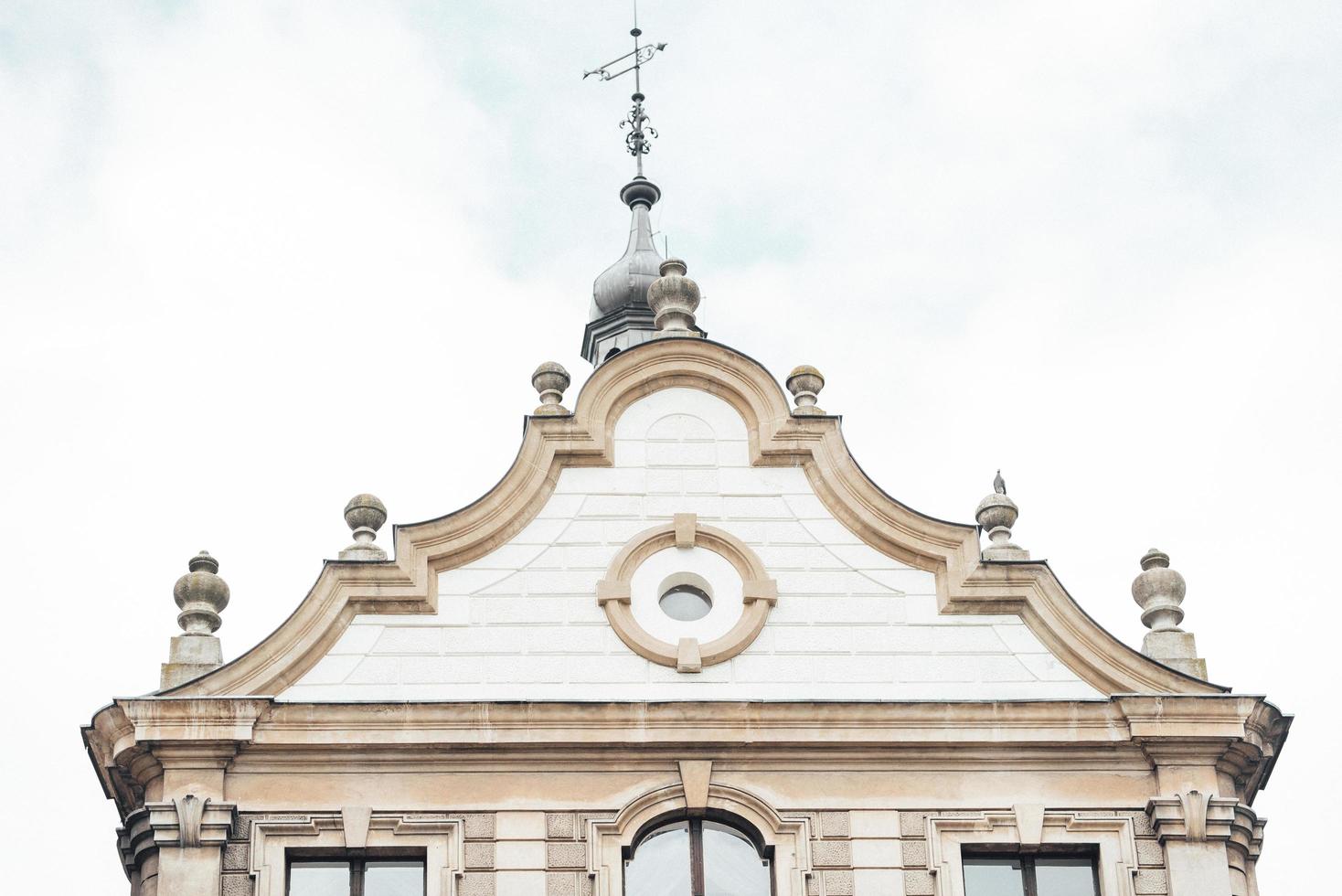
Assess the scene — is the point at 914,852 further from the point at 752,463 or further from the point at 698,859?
the point at 752,463

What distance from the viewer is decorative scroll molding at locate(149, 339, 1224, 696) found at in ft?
69.4

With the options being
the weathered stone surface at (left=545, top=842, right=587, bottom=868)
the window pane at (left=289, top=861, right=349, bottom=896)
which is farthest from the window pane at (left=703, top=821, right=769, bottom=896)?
the window pane at (left=289, top=861, right=349, bottom=896)

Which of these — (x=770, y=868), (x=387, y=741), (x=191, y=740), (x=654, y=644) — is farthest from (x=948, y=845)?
(x=191, y=740)

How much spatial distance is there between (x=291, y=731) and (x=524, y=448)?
11.2 feet

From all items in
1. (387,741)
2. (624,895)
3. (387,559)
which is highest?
(387,559)

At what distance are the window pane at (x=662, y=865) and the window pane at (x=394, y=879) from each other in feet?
5.55

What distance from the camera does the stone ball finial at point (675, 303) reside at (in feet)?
76.8

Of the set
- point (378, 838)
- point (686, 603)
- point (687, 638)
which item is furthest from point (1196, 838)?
point (378, 838)

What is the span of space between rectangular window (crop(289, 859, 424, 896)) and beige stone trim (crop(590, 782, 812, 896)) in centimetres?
147

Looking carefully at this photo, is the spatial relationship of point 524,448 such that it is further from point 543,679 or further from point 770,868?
point 770,868

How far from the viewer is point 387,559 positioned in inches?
854

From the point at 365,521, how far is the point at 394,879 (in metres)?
3.38

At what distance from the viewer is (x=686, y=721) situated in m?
20.7

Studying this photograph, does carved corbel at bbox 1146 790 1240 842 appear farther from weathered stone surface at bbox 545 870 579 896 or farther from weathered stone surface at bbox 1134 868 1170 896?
weathered stone surface at bbox 545 870 579 896
